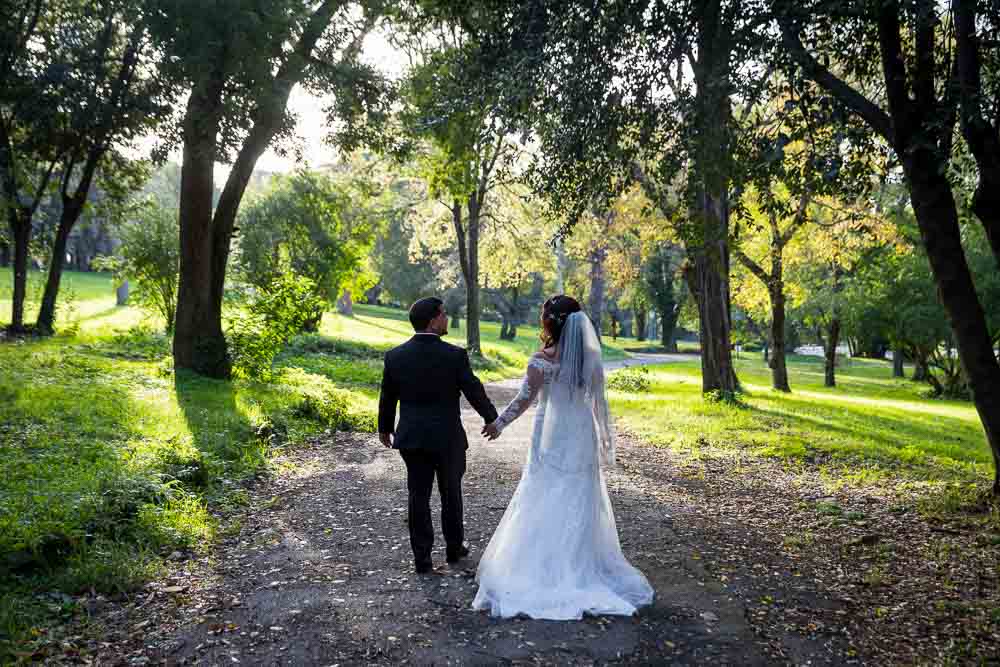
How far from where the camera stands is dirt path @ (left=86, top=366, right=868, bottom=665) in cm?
433

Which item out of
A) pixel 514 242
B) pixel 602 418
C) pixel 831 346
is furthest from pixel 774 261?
pixel 602 418

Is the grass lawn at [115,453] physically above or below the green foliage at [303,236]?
below

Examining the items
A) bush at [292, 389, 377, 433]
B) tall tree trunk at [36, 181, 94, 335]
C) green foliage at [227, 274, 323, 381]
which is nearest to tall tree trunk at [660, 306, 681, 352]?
green foliage at [227, 274, 323, 381]

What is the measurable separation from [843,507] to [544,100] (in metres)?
5.85

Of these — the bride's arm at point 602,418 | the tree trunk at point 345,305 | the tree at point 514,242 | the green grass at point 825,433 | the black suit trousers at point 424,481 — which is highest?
the tree at point 514,242

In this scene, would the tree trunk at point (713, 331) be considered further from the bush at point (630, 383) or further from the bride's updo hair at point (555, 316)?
the bride's updo hair at point (555, 316)

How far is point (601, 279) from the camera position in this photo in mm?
28703

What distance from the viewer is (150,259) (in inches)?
885

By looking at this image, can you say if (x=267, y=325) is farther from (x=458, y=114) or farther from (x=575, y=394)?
(x=575, y=394)

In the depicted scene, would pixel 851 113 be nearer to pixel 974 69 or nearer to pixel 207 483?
pixel 974 69

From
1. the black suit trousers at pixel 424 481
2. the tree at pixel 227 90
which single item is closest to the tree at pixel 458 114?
the tree at pixel 227 90

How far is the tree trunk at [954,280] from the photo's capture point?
23.2ft

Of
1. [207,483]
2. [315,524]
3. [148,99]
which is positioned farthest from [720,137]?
[148,99]

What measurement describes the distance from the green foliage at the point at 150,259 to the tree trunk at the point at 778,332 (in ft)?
64.3
